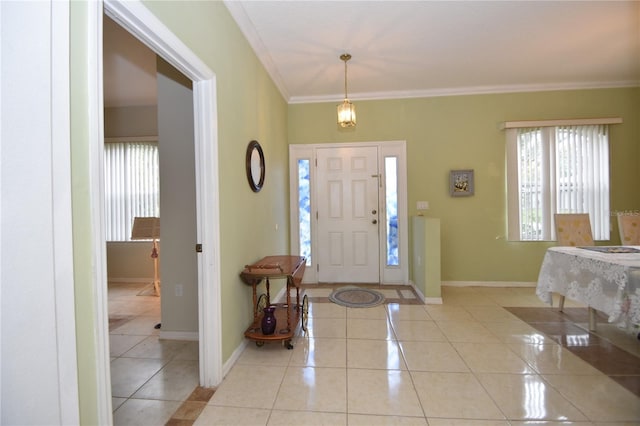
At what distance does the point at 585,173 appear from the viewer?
3816mm

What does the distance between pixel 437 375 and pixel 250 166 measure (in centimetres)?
218

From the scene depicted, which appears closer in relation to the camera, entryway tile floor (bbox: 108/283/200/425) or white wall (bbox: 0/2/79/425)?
white wall (bbox: 0/2/79/425)

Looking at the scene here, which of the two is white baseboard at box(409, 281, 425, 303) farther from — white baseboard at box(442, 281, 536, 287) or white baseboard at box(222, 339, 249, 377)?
white baseboard at box(222, 339, 249, 377)

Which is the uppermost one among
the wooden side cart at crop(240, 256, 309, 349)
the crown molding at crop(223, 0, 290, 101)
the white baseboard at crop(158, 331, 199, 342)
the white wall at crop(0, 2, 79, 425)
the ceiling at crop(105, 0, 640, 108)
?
the ceiling at crop(105, 0, 640, 108)

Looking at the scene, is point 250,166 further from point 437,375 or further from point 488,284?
point 488,284

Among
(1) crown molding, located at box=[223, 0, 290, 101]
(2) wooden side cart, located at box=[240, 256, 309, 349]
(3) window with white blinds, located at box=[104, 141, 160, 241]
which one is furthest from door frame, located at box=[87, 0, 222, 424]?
(3) window with white blinds, located at box=[104, 141, 160, 241]

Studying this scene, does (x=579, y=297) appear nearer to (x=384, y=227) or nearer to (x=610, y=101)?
(x=384, y=227)

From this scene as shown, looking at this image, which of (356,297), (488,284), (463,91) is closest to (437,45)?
(463,91)

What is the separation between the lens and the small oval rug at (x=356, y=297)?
337 centimetres

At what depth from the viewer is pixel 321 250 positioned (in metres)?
4.31

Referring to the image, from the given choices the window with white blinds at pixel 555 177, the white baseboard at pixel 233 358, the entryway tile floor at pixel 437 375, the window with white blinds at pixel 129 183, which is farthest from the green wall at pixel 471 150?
the window with white blinds at pixel 129 183

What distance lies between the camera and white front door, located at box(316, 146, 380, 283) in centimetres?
422

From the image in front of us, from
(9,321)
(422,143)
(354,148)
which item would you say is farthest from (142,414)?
(422,143)

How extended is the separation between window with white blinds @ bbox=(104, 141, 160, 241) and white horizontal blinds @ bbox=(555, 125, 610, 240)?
5.88 m
